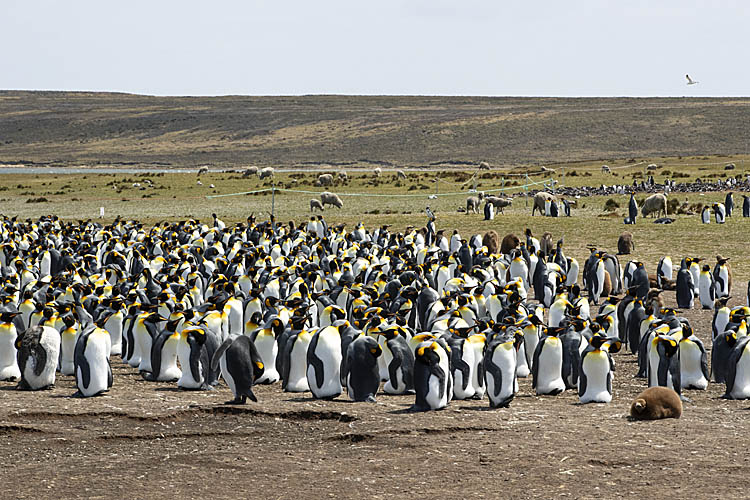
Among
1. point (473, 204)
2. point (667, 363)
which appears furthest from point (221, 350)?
point (473, 204)

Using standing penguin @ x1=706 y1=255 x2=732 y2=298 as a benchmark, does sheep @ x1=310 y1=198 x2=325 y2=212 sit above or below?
above

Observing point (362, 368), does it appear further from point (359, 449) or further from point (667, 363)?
point (667, 363)

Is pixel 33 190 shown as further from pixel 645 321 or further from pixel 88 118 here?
pixel 88 118

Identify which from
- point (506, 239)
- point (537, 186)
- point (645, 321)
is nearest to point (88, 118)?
point (537, 186)

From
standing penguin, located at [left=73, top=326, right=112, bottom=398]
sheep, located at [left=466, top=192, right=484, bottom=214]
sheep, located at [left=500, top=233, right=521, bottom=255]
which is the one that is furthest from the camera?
sheep, located at [left=466, top=192, right=484, bottom=214]

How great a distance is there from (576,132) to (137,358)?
115709mm

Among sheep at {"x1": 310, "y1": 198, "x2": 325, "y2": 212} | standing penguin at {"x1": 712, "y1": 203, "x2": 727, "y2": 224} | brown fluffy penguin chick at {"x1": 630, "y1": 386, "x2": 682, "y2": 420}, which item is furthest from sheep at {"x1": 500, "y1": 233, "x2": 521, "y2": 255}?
sheep at {"x1": 310, "y1": 198, "x2": 325, "y2": 212}

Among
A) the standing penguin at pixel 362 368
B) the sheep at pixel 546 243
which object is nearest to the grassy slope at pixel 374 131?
the sheep at pixel 546 243

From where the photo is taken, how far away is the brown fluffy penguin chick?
870cm

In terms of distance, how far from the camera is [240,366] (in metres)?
9.37

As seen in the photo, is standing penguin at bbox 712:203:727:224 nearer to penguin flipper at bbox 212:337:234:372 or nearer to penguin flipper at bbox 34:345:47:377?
penguin flipper at bbox 212:337:234:372

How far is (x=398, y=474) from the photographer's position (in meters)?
7.40

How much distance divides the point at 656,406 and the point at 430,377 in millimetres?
2070

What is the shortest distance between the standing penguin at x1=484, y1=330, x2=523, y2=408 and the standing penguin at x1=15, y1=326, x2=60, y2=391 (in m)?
4.57
